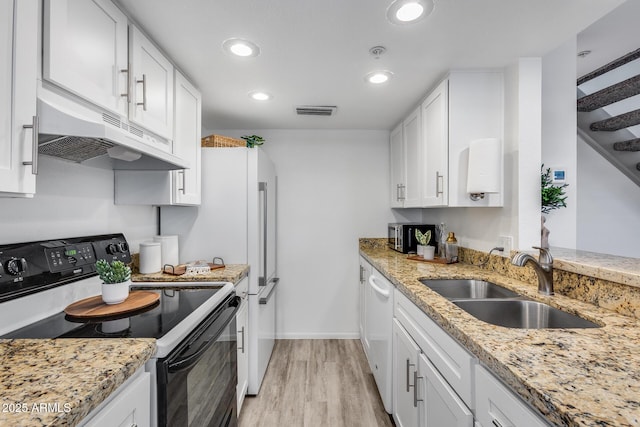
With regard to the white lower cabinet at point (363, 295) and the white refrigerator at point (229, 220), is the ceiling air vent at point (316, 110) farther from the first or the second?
the white lower cabinet at point (363, 295)

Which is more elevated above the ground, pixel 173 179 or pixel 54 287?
pixel 173 179

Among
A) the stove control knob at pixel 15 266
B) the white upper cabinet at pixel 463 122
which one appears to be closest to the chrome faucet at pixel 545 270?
the white upper cabinet at pixel 463 122

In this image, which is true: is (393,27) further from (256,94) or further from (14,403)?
(14,403)

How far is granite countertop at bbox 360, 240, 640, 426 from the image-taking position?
2.01 feet

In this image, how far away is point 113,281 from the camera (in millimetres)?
1263

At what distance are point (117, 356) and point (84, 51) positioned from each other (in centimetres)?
110

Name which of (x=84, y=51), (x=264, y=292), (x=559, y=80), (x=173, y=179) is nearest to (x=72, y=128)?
(x=84, y=51)

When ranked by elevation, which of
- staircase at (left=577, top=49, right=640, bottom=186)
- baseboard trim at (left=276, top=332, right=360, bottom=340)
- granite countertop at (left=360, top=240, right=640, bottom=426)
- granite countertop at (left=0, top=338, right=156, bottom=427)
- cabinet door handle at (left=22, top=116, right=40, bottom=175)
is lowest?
baseboard trim at (left=276, top=332, right=360, bottom=340)

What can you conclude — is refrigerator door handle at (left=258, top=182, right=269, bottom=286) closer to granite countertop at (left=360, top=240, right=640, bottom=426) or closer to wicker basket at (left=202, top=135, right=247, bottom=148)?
wicker basket at (left=202, top=135, right=247, bottom=148)

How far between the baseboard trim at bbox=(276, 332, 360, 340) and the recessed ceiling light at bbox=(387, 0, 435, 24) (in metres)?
2.88

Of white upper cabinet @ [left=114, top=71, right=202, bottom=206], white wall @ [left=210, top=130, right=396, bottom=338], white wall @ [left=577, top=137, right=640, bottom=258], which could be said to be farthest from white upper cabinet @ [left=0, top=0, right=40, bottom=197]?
white wall @ [left=577, top=137, right=640, bottom=258]

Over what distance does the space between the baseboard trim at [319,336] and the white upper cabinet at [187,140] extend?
1840 mm

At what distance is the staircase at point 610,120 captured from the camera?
2494 millimetres

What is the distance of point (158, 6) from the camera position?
1.35m
